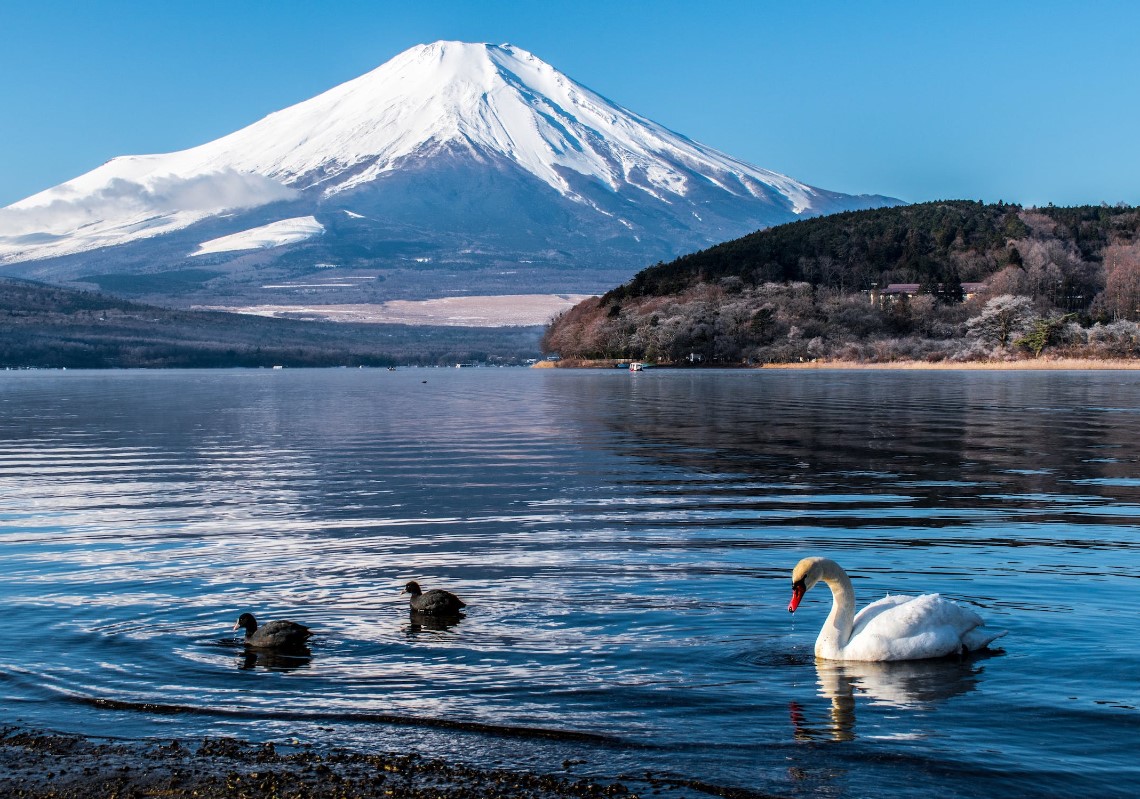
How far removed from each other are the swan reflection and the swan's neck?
0.11 m

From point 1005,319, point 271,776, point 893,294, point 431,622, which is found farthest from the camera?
point 893,294

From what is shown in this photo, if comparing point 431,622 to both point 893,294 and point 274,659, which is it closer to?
point 274,659

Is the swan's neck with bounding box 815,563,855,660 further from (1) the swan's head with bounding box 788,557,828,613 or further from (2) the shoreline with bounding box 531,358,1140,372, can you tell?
(2) the shoreline with bounding box 531,358,1140,372

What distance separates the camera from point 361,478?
1002 inches

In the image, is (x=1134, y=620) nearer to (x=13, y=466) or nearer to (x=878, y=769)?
(x=878, y=769)

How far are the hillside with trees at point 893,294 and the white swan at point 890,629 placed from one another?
350 feet

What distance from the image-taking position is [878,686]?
994 centimetres

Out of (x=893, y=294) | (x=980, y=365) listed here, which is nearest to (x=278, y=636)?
(x=980, y=365)

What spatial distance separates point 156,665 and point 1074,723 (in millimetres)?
7358

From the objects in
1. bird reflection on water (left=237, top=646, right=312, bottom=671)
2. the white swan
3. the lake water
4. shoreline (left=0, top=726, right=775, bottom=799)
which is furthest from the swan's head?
bird reflection on water (left=237, top=646, right=312, bottom=671)

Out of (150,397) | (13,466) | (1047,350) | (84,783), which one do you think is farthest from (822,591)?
(1047,350)

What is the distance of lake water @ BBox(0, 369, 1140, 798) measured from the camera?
8.56m

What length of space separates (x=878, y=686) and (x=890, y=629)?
0.70 meters

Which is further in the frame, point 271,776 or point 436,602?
point 436,602
